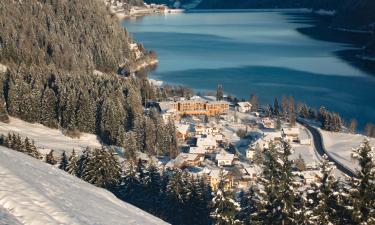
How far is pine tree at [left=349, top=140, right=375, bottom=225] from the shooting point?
10.0 meters

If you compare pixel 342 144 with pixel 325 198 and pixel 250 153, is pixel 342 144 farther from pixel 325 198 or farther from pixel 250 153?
pixel 325 198

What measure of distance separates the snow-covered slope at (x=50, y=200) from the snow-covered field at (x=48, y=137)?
686 inches

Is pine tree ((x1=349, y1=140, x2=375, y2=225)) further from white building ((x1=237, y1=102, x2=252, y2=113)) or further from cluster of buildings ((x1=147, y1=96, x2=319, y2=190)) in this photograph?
white building ((x1=237, y1=102, x2=252, y2=113))

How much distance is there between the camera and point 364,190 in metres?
10.1

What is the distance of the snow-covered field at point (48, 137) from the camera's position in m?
31.7

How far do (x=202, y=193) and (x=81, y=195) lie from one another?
887cm

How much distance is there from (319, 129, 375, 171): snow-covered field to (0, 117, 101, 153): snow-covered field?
15.1m

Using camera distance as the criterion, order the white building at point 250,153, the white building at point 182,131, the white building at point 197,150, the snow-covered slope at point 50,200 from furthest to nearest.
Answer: the white building at point 182,131 < the white building at point 197,150 < the white building at point 250,153 < the snow-covered slope at point 50,200

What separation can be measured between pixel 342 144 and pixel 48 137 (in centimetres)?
1930

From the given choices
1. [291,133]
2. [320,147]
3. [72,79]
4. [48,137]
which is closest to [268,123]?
[291,133]

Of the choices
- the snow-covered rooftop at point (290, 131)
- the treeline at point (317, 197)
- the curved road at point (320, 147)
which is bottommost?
the curved road at point (320, 147)

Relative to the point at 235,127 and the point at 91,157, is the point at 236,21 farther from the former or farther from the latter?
the point at 91,157

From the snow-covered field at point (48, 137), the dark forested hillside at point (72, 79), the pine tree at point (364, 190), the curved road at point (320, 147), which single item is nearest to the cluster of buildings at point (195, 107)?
the dark forested hillside at point (72, 79)

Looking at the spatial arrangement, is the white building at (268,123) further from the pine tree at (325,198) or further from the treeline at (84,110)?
the pine tree at (325,198)
